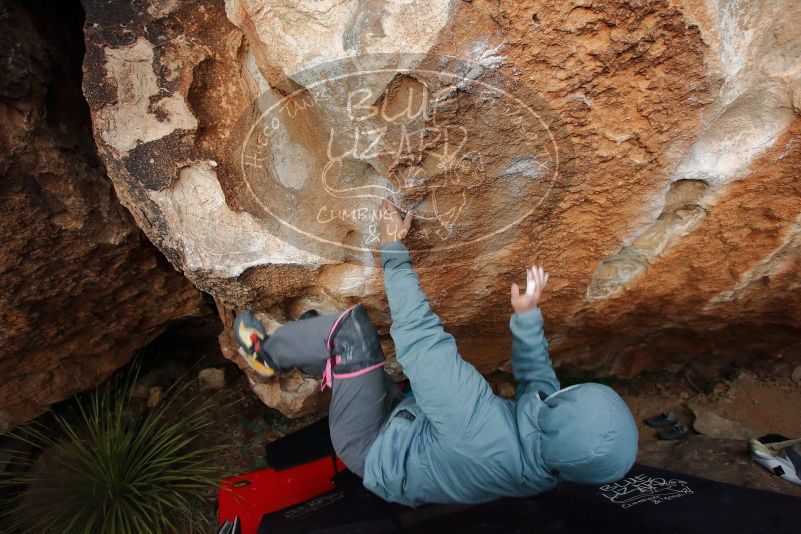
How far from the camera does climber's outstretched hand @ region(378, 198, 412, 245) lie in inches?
60.2

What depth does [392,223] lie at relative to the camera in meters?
1.53

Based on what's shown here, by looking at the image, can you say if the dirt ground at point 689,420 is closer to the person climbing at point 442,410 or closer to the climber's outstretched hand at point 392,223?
the person climbing at point 442,410

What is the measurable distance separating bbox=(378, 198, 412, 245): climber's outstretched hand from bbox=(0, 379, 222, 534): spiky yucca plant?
162 centimetres

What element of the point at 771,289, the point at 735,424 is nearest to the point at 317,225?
the point at 771,289

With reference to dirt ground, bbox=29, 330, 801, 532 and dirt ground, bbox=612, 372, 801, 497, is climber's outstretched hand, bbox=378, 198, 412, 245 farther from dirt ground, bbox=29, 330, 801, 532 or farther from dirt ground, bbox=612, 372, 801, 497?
dirt ground, bbox=612, 372, 801, 497

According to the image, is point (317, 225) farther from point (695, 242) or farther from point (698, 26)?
point (695, 242)

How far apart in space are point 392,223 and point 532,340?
0.54 meters

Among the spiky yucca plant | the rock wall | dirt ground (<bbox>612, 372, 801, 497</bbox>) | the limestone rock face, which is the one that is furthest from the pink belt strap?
dirt ground (<bbox>612, 372, 801, 497</bbox>)

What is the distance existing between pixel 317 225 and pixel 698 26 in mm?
1167

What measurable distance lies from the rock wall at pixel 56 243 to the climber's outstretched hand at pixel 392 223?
3.71 ft

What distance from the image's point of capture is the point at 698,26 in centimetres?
120

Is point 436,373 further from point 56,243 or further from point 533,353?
point 56,243

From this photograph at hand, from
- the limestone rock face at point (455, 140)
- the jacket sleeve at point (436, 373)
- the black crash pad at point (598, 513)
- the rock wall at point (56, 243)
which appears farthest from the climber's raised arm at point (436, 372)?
the rock wall at point (56, 243)

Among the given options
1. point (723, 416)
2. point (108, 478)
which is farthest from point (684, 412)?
point (108, 478)
